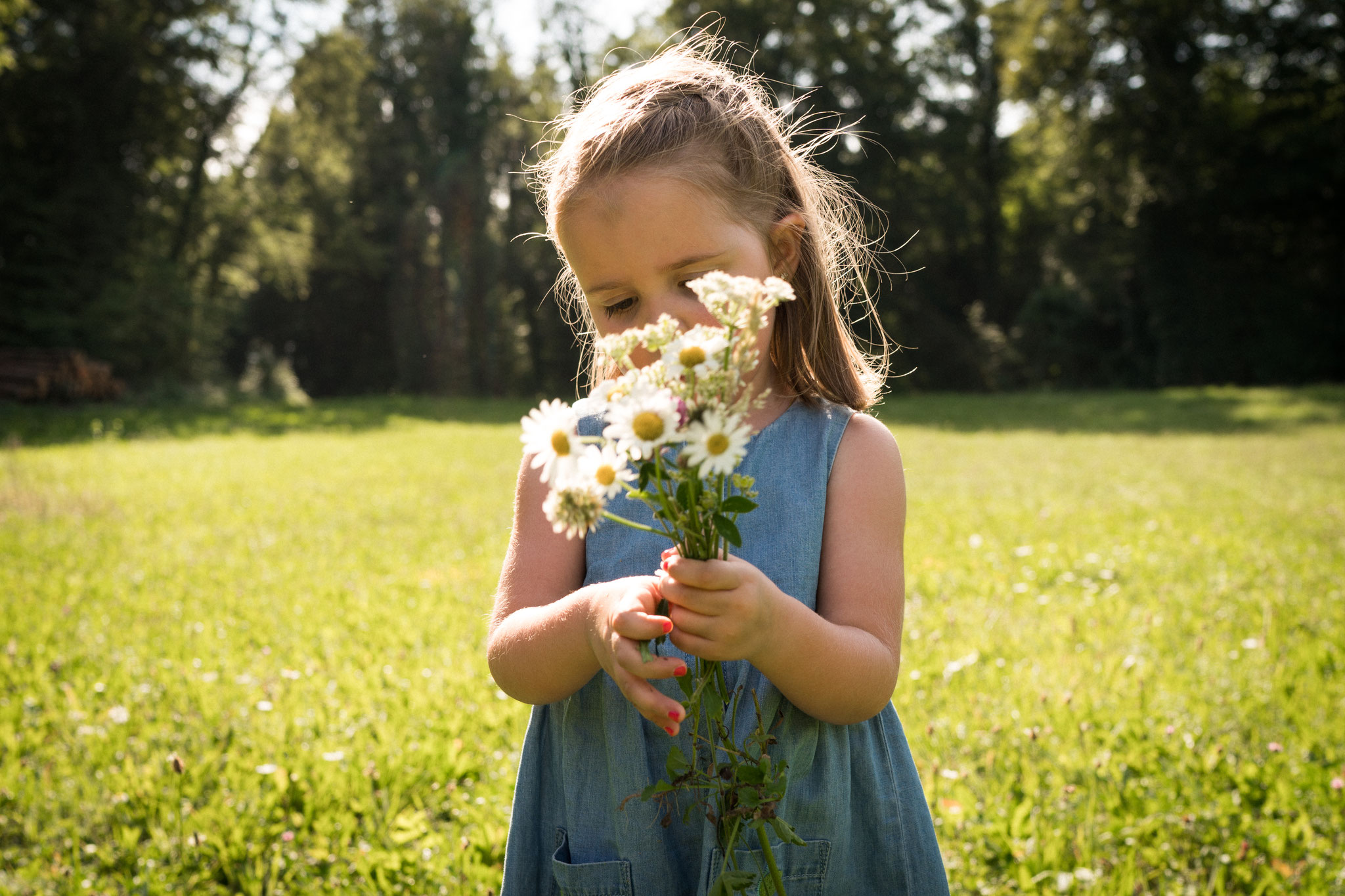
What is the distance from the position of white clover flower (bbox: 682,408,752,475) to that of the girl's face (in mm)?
594

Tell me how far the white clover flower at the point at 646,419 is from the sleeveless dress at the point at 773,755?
693 mm

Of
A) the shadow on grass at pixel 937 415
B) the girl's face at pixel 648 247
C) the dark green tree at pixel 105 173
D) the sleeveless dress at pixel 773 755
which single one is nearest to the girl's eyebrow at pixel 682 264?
the girl's face at pixel 648 247

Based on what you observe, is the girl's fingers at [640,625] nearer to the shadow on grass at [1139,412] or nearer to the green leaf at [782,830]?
the green leaf at [782,830]

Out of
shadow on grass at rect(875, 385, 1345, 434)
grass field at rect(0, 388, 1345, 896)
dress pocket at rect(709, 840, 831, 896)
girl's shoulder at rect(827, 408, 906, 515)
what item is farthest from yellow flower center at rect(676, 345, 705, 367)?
shadow on grass at rect(875, 385, 1345, 434)

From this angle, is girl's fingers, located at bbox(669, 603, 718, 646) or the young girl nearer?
girl's fingers, located at bbox(669, 603, 718, 646)

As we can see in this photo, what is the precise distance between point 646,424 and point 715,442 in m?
0.06

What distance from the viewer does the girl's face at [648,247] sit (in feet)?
4.71

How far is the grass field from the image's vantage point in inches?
91.4

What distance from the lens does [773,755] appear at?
1.44m

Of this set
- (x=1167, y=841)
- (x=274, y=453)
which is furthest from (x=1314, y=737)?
(x=274, y=453)

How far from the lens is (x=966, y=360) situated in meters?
27.9

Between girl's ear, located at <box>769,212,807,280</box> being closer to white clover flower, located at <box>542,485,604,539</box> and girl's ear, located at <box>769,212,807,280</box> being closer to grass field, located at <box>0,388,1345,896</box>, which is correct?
white clover flower, located at <box>542,485,604,539</box>

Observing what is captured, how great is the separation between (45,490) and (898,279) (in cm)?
2383

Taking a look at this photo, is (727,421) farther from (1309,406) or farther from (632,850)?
(1309,406)
